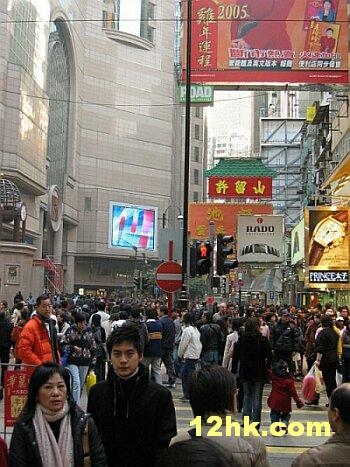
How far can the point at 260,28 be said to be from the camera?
2288cm

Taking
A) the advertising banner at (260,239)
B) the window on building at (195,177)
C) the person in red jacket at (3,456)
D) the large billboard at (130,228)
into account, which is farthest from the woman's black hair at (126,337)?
the window on building at (195,177)

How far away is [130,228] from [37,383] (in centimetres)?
7512

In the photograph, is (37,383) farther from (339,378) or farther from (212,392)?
(339,378)

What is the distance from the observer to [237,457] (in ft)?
9.86

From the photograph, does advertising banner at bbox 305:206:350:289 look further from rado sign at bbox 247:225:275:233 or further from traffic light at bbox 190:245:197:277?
traffic light at bbox 190:245:197:277

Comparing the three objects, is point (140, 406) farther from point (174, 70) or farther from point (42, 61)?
point (174, 70)

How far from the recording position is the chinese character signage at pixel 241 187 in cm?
2567

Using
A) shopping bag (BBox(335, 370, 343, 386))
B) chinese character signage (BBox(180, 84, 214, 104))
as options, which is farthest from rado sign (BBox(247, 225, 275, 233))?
shopping bag (BBox(335, 370, 343, 386))

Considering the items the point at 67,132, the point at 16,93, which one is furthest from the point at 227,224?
the point at 67,132

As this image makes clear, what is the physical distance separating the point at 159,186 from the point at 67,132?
16.7m

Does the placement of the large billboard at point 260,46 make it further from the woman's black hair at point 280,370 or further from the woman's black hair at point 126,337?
the woman's black hair at point 126,337

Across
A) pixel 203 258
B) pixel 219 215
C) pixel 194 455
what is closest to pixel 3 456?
pixel 194 455

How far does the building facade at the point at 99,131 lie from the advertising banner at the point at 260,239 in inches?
1355

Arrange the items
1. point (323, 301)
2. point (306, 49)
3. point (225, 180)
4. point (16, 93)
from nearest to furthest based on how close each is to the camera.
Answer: point (306, 49) < point (225, 180) < point (323, 301) < point (16, 93)
